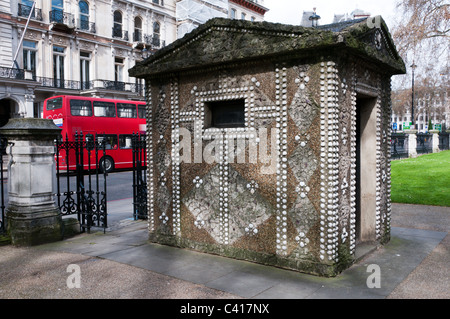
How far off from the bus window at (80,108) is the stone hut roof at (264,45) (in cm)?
1526

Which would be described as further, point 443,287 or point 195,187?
point 195,187

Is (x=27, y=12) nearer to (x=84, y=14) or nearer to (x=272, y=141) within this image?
(x=84, y=14)

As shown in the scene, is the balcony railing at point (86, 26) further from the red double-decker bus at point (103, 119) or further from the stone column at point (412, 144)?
Answer: the stone column at point (412, 144)

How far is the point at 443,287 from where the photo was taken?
4.57 metres

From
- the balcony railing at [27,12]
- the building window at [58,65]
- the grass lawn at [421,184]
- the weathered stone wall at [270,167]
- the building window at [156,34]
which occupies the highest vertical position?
the building window at [156,34]

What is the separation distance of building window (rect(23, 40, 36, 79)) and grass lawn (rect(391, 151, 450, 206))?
27060mm

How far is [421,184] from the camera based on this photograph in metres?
14.0

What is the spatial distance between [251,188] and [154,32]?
3677 cm

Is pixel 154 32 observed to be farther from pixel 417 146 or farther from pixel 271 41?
pixel 271 41

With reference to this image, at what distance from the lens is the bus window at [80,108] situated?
68.4ft

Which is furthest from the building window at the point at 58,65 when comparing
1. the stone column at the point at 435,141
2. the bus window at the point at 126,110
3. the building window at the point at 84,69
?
the stone column at the point at 435,141

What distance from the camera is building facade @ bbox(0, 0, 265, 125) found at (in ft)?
92.9

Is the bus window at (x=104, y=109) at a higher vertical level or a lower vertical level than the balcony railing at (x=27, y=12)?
lower
